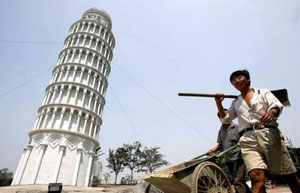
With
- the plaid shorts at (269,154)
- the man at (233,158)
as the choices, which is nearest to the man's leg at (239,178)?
the man at (233,158)

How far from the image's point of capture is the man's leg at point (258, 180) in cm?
237

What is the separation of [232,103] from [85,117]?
1098 inches

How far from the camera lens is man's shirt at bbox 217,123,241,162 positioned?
13.1 ft

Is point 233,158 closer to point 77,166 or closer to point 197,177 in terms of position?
point 197,177

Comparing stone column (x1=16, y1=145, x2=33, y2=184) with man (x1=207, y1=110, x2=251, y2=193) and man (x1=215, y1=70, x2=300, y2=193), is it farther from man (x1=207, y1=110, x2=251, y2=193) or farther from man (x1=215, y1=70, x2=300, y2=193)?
man (x1=215, y1=70, x2=300, y2=193)

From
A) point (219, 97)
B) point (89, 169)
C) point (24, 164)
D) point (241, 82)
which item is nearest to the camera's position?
point (241, 82)

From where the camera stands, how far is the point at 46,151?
24.4 meters

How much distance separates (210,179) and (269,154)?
1450 mm

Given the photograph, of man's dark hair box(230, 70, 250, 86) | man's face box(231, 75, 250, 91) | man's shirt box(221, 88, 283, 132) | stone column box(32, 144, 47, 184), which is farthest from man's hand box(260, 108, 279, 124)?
stone column box(32, 144, 47, 184)

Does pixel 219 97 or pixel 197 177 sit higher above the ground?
pixel 219 97

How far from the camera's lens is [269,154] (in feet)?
8.39

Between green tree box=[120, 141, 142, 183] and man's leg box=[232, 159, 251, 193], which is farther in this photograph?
green tree box=[120, 141, 142, 183]

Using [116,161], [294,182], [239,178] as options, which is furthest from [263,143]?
[116,161]

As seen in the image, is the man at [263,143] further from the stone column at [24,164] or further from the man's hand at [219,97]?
the stone column at [24,164]
